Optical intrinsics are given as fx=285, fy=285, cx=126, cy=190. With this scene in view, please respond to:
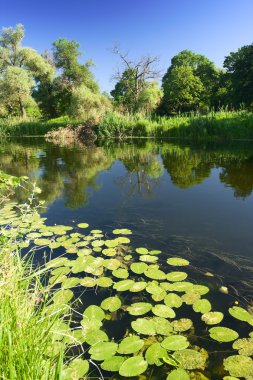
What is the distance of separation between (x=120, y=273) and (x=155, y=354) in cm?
113

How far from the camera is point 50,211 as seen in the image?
208 inches

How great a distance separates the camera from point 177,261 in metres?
3.25

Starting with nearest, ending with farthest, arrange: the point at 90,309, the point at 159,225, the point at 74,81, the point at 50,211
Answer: the point at 90,309 → the point at 159,225 → the point at 50,211 → the point at 74,81

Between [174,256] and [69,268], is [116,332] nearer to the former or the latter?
[69,268]

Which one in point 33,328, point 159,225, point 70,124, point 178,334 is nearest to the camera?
point 33,328

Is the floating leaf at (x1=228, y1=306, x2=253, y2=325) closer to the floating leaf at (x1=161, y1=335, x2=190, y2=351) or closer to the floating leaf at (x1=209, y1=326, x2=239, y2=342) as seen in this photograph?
the floating leaf at (x1=209, y1=326, x2=239, y2=342)

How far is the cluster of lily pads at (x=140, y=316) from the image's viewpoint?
1.90 m

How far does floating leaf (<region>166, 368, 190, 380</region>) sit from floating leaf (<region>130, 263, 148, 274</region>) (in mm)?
1251

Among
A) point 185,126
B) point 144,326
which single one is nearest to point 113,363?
point 144,326

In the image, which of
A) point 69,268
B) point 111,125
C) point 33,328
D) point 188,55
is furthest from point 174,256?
point 188,55

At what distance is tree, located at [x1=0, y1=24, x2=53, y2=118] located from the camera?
3228 centimetres

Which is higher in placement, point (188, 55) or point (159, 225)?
point (188, 55)

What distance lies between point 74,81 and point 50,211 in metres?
34.4

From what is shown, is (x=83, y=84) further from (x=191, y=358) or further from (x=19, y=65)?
(x=191, y=358)
